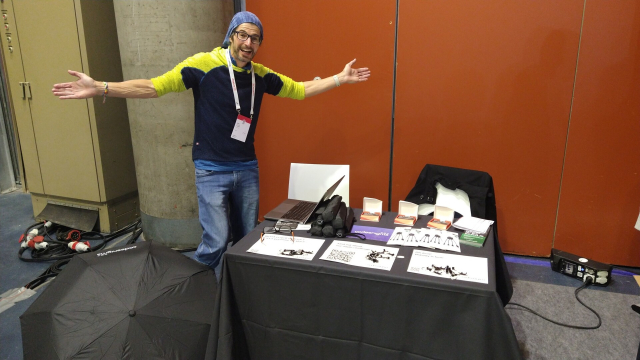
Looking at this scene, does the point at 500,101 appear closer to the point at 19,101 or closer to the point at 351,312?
the point at 351,312

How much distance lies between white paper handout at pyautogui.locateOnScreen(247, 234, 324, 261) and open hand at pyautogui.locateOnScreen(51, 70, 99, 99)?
1.00 meters

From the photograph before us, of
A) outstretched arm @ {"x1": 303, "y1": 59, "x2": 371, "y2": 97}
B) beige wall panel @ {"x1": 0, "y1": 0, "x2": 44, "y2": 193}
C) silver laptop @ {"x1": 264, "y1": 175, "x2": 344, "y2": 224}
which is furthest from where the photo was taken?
beige wall panel @ {"x1": 0, "y1": 0, "x2": 44, "y2": 193}

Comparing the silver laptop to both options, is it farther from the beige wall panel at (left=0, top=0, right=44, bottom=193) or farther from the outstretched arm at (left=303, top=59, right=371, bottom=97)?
the beige wall panel at (left=0, top=0, right=44, bottom=193)

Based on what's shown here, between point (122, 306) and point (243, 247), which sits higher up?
point (243, 247)

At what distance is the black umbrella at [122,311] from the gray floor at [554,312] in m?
0.77

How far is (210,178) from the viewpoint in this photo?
6.64ft

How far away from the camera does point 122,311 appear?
4.64ft

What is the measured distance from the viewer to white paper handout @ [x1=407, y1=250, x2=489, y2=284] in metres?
1.30

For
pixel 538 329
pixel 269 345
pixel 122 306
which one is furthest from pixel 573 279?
pixel 122 306

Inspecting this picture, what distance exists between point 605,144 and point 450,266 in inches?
75.8

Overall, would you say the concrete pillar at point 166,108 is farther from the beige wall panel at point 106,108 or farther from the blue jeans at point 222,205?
the blue jeans at point 222,205

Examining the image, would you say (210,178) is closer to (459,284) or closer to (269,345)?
(269,345)

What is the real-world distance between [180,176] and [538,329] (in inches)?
101

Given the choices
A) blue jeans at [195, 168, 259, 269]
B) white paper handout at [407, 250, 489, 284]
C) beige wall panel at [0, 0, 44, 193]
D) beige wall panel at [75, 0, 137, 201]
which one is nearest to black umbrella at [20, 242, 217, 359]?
A: blue jeans at [195, 168, 259, 269]
